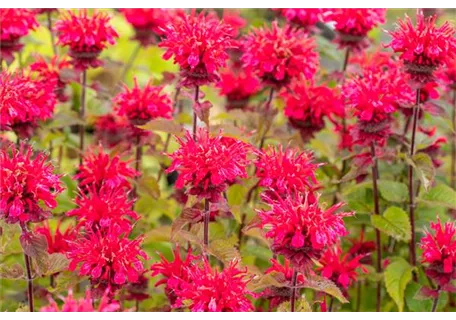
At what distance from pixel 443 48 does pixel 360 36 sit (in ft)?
1.59

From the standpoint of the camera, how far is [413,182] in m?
2.26

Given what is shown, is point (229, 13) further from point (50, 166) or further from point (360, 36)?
point (50, 166)

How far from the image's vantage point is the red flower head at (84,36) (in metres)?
2.21

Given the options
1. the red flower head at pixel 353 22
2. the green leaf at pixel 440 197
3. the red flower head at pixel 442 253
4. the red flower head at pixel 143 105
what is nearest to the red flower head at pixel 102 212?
the red flower head at pixel 143 105

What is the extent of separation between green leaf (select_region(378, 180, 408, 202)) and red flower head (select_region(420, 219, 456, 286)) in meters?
0.33

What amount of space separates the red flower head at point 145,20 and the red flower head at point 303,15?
42 cm

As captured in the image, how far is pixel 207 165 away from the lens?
5.32ft

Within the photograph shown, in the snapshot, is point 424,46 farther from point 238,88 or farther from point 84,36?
point 84,36

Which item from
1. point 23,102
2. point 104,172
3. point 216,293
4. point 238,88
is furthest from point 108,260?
point 238,88

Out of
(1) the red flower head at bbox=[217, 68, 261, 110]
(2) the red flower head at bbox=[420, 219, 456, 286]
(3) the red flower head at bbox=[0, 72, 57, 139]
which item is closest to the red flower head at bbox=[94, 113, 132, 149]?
(1) the red flower head at bbox=[217, 68, 261, 110]

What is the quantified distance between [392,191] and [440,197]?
130mm

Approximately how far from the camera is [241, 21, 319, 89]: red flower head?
83.3 inches

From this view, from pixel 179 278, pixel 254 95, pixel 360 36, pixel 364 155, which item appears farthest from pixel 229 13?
pixel 179 278
